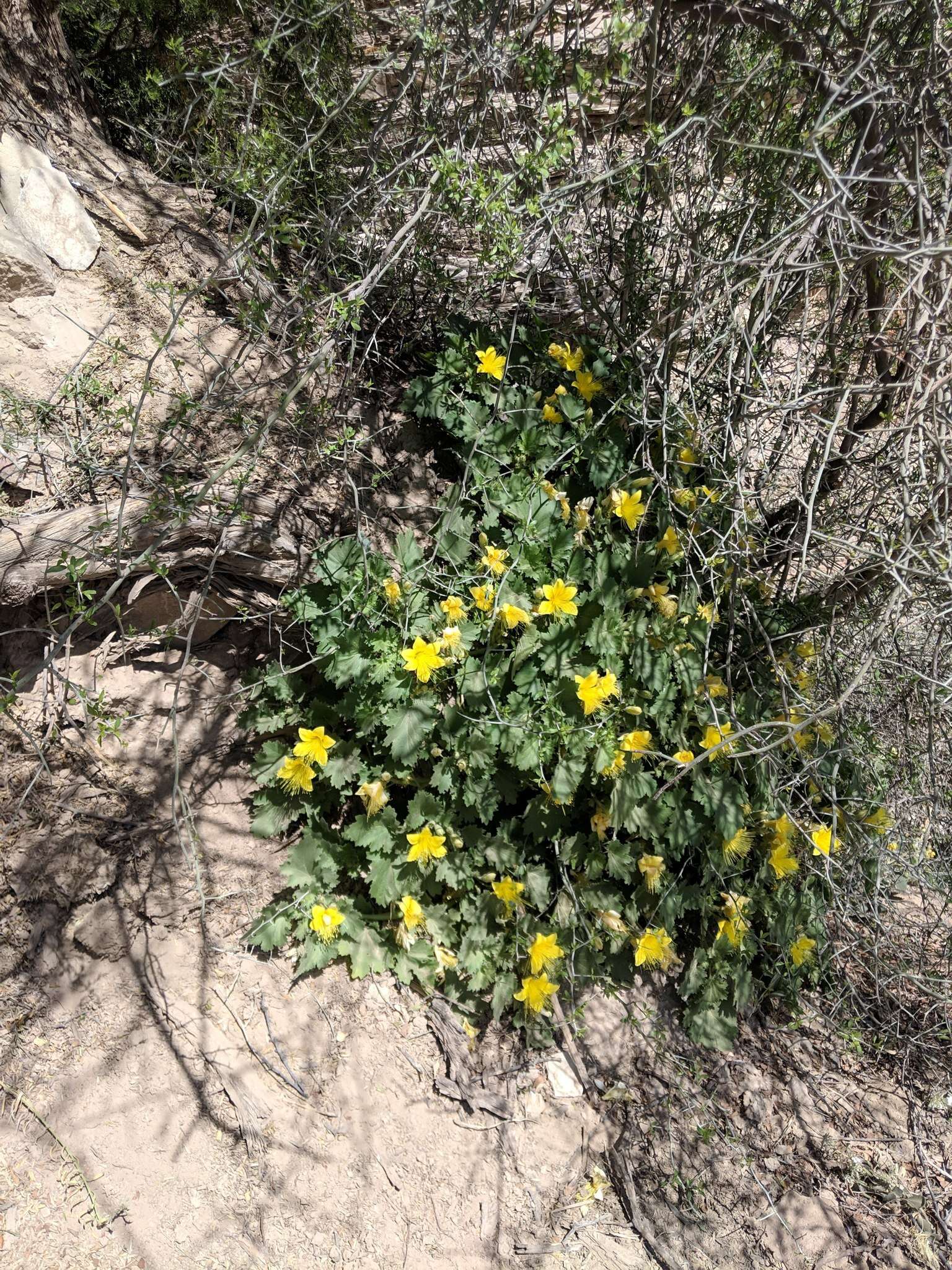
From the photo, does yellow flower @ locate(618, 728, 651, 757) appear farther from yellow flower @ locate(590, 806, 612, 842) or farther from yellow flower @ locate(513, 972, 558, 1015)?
yellow flower @ locate(513, 972, 558, 1015)

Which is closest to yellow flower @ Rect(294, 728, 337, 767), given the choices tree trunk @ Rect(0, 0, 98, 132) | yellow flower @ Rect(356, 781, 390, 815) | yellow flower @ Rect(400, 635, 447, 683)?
yellow flower @ Rect(356, 781, 390, 815)

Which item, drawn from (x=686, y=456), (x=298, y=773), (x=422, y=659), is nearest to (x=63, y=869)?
(x=298, y=773)

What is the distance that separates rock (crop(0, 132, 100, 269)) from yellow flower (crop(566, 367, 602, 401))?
1.77m

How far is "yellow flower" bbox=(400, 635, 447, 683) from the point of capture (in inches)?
96.4

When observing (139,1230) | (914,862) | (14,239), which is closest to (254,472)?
(14,239)

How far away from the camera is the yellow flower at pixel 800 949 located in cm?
281

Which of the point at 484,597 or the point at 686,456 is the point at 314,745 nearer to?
the point at 484,597

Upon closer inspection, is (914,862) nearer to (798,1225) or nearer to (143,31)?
(798,1225)

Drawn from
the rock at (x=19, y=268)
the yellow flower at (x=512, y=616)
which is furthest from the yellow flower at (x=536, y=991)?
the rock at (x=19, y=268)

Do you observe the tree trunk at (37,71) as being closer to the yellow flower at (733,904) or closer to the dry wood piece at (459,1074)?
the dry wood piece at (459,1074)

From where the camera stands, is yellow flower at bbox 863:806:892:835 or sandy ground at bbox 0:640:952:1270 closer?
sandy ground at bbox 0:640:952:1270

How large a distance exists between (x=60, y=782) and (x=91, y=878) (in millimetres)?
321

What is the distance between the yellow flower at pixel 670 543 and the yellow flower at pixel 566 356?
693 mm

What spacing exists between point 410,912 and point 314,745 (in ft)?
1.90
